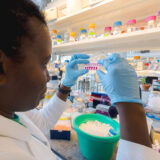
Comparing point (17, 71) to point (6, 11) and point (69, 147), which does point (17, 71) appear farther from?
point (69, 147)

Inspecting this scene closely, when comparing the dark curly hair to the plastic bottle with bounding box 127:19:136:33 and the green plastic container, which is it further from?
the plastic bottle with bounding box 127:19:136:33

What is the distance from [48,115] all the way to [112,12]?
4.03 ft

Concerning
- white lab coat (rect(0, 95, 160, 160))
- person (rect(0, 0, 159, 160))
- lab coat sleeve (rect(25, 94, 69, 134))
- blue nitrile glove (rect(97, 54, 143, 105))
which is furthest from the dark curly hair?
lab coat sleeve (rect(25, 94, 69, 134))

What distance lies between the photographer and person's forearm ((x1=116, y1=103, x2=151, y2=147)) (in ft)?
1.36

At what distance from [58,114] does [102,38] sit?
0.81 meters

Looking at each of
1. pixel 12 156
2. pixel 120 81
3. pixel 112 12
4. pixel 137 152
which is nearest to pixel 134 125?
pixel 137 152

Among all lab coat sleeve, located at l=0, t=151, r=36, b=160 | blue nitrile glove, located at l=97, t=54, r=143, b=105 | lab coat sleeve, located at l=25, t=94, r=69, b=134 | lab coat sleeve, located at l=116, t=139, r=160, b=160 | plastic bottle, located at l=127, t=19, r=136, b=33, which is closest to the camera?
lab coat sleeve, located at l=0, t=151, r=36, b=160

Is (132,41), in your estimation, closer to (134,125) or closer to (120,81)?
(120,81)

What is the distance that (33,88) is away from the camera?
1.26ft

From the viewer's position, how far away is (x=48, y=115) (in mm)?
803

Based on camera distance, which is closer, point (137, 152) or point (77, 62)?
point (137, 152)

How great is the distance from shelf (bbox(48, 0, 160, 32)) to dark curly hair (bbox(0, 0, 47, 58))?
92 centimetres

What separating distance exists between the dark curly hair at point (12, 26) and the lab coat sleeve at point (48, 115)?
1.87ft

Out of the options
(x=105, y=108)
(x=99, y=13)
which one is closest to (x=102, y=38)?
(x=99, y=13)
